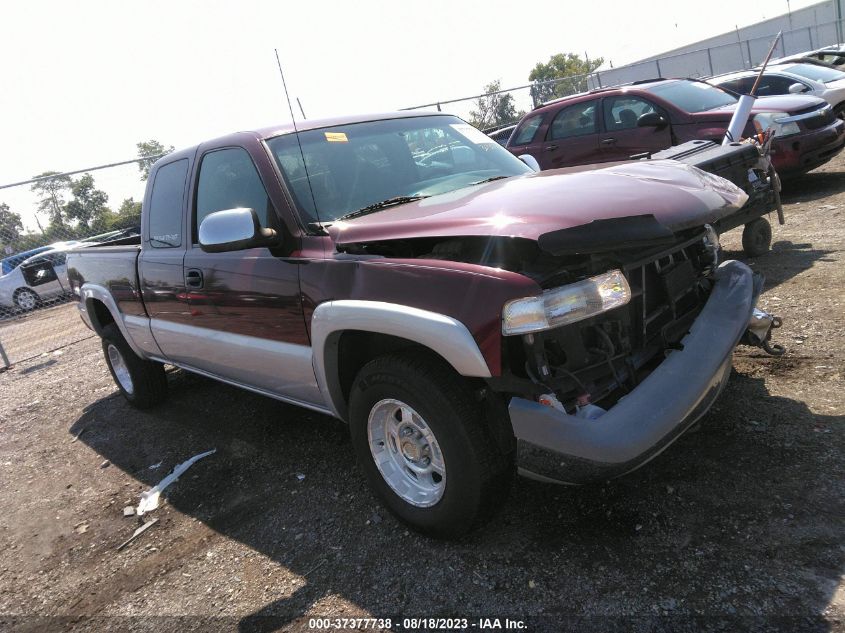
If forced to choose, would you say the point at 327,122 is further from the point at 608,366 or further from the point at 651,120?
the point at 651,120

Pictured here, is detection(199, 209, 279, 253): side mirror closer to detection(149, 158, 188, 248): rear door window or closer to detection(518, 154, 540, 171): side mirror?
detection(149, 158, 188, 248): rear door window

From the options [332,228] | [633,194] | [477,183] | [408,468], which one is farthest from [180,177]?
[633,194]

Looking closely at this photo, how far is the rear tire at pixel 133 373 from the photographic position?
17.9ft

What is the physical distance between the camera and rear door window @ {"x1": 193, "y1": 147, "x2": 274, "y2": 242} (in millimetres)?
3535

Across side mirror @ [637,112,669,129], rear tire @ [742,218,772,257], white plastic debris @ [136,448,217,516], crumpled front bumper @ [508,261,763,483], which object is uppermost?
side mirror @ [637,112,669,129]

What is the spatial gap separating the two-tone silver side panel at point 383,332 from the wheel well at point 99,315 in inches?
132

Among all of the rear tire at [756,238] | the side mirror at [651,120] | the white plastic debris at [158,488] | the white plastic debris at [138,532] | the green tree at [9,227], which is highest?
the green tree at [9,227]

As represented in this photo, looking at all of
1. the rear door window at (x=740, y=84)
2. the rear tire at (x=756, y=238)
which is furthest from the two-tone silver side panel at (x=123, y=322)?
the rear door window at (x=740, y=84)

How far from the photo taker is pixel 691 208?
2607 mm

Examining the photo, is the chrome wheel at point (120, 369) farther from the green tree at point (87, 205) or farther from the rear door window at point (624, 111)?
the green tree at point (87, 205)

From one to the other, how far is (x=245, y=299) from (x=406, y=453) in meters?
1.32

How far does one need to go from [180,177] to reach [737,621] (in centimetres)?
398

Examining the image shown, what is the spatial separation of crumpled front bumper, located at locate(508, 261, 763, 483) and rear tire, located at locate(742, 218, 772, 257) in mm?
4067

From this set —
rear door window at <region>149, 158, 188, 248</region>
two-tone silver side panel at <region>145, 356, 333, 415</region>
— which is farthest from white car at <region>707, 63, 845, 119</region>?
two-tone silver side panel at <region>145, 356, 333, 415</region>
